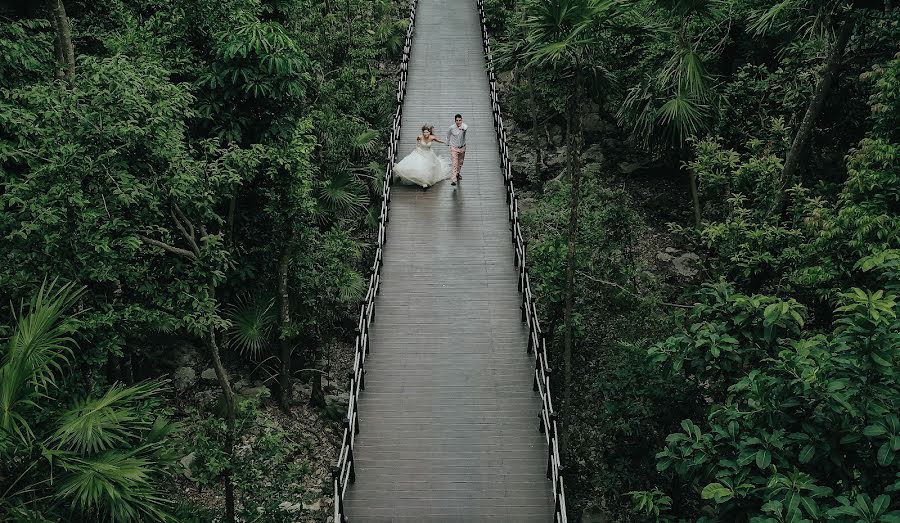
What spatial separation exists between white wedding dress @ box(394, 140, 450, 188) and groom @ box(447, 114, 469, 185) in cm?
47

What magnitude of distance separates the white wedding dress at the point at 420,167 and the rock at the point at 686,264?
6.50 m

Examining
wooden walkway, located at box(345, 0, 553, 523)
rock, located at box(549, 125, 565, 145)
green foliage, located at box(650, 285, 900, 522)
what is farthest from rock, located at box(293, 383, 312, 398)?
rock, located at box(549, 125, 565, 145)

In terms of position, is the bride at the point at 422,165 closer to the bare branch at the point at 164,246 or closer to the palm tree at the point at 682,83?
the palm tree at the point at 682,83

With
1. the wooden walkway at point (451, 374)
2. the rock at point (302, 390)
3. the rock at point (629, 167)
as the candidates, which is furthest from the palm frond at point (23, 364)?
the rock at point (629, 167)

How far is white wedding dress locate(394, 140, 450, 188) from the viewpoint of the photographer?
647 inches

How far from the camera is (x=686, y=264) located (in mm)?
17734

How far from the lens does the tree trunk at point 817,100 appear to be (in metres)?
9.91

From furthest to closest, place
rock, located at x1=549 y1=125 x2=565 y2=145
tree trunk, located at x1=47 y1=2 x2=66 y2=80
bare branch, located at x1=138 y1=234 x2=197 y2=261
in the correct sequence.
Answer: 1. rock, located at x1=549 y1=125 x2=565 y2=145
2. tree trunk, located at x1=47 y1=2 x2=66 y2=80
3. bare branch, located at x1=138 y1=234 x2=197 y2=261

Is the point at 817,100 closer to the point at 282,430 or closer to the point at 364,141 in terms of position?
the point at 364,141

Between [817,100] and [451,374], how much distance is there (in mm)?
7111

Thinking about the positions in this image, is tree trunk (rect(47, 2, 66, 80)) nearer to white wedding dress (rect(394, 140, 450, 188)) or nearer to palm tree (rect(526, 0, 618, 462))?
palm tree (rect(526, 0, 618, 462))

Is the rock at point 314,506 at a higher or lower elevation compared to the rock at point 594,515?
lower

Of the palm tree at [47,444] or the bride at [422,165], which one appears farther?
the bride at [422,165]

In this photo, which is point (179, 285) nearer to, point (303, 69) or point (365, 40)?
point (303, 69)
